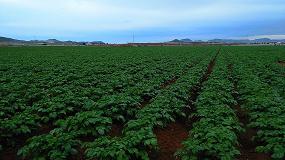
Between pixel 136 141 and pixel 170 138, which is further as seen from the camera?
pixel 170 138

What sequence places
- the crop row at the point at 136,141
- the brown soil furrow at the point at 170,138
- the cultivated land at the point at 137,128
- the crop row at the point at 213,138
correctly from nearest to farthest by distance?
the crop row at the point at 136,141 → the crop row at the point at 213,138 → the cultivated land at the point at 137,128 → the brown soil furrow at the point at 170,138

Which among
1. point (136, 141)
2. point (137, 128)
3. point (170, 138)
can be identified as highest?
point (136, 141)

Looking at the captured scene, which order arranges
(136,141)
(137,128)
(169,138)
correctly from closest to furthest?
(136,141) < (137,128) < (169,138)

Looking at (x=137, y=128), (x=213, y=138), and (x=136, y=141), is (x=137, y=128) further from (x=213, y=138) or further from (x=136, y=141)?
(x=213, y=138)

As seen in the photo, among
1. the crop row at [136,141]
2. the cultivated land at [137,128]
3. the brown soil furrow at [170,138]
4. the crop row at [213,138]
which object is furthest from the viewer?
the brown soil furrow at [170,138]

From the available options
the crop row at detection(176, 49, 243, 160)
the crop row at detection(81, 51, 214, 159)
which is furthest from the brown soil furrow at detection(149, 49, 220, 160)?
the crop row at detection(176, 49, 243, 160)

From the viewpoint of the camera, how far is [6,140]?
26.5 ft

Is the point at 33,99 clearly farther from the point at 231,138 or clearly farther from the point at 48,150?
the point at 231,138

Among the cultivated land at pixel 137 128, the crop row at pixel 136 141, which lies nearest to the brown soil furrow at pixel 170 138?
the cultivated land at pixel 137 128

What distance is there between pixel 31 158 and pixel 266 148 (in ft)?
15.7

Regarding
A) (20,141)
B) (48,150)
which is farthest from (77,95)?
(48,150)

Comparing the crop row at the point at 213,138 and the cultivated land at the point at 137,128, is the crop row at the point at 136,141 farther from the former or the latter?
the crop row at the point at 213,138

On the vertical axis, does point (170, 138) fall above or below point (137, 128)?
below

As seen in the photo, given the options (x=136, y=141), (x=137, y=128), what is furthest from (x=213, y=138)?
(x=137, y=128)
